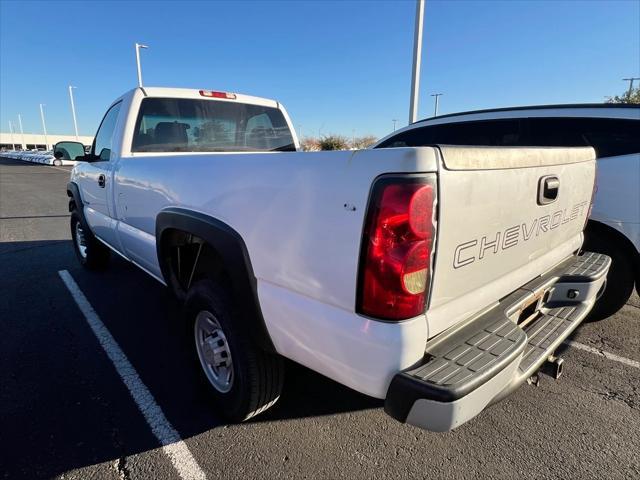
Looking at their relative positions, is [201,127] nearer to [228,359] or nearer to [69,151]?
[69,151]

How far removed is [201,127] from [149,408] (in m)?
2.64

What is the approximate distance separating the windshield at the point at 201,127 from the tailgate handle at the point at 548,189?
297 centimetres

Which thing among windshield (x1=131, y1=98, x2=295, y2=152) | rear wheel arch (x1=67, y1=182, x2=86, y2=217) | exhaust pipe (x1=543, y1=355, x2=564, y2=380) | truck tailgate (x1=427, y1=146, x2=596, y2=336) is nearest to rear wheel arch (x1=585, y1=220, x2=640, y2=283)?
truck tailgate (x1=427, y1=146, x2=596, y2=336)

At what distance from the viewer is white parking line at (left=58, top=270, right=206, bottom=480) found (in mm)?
2088

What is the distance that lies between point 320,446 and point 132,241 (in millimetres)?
2409

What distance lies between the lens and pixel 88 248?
5.08 metres

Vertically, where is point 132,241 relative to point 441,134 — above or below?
below

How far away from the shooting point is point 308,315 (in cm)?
166

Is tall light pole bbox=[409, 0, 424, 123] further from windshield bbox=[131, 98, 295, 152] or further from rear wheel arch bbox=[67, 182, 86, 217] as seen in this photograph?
rear wheel arch bbox=[67, 182, 86, 217]

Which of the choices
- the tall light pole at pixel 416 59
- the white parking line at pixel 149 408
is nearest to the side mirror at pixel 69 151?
the white parking line at pixel 149 408

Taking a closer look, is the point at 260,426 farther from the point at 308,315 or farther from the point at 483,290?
the point at 483,290

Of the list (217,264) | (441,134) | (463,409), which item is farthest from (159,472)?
(441,134)

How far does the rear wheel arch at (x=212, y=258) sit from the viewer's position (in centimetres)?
196

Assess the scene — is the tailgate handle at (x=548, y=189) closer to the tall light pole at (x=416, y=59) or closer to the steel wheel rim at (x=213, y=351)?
the steel wheel rim at (x=213, y=351)
